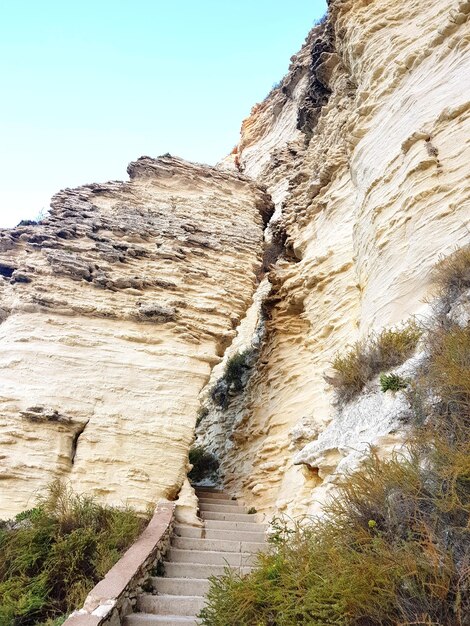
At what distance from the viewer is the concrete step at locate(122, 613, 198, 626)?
15.0ft

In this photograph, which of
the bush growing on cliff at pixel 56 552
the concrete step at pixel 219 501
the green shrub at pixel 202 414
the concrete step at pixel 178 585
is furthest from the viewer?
the green shrub at pixel 202 414

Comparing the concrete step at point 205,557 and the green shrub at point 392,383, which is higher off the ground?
the green shrub at point 392,383

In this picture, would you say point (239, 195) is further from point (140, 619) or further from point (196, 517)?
point (140, 619)

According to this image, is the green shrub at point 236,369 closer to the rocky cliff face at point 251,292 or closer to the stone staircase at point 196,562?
the rocky cliff face at point 251,292

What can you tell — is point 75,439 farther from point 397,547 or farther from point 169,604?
point 397,547

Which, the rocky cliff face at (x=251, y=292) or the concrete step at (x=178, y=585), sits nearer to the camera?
the concrete step at (x=178, y=585)

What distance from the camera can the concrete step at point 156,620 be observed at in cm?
456

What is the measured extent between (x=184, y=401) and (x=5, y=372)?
3.31 m

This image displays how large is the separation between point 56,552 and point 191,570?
1815 millimetres

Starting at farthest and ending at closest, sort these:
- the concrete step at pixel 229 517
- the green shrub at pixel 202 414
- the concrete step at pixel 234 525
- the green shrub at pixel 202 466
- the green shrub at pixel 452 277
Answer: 1. the green shrub at pixel 202 414
2. the green shrub at pixel 202 466
3. the concrete step at pixel 229 517
4. the concrete step at pixel 234 525
5. the green shrub at pixel 452 277

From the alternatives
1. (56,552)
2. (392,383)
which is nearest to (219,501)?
(56,552)

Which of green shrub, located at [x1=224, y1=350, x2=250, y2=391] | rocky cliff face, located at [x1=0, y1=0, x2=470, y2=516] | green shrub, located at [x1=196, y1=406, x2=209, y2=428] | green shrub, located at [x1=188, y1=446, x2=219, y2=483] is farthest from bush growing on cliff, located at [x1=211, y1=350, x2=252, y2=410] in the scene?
green shrub, located at [x1=188, y1=446, x2=219, y2=483]

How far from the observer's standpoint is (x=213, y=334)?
9.71m

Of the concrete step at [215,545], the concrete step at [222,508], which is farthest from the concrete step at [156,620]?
the concrete step at [222,508]
